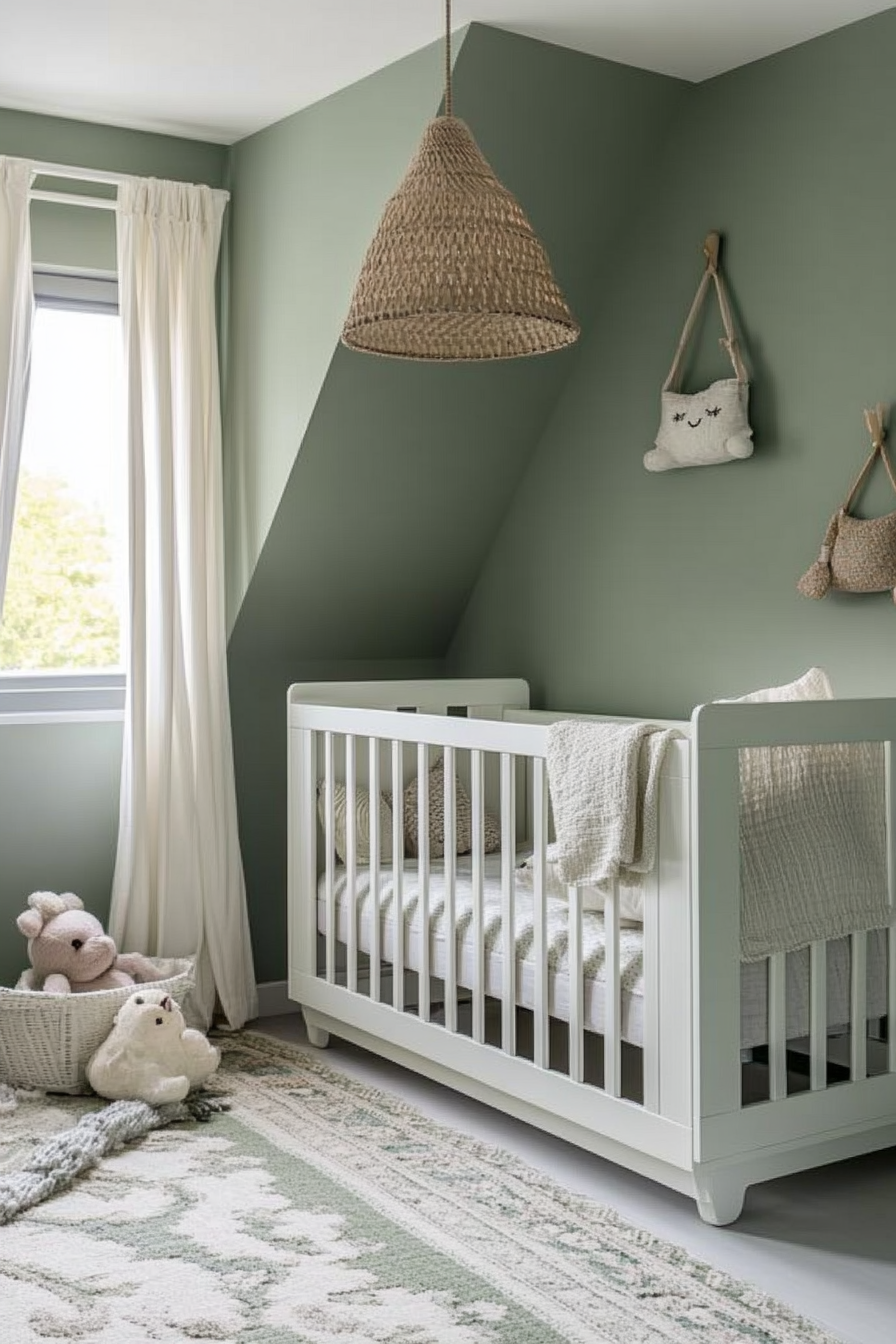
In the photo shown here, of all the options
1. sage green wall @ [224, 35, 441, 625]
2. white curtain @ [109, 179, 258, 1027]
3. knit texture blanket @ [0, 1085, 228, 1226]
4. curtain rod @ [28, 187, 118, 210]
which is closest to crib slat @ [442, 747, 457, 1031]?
knit texture blanket @ [0, 1085, 228, 1226]


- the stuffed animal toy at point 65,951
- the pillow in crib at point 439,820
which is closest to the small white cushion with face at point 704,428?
the pillow in crib at point 439,820

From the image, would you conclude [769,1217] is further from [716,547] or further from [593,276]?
[593,276]

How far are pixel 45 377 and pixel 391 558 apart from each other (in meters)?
0.96

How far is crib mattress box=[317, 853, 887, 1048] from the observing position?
2469mm

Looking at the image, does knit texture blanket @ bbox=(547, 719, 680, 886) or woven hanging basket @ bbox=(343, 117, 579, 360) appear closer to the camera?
woven hanging basket @ bbox=(343, 117, 579, 360)

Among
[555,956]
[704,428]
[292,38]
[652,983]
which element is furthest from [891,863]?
[292,38]

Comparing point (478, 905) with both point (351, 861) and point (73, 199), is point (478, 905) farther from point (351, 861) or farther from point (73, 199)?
point (73, 199)

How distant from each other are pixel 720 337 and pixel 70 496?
1.62 m

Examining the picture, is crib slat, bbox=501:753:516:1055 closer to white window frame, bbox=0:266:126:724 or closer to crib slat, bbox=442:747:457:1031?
crib slat, bbox=442:747:457:1031

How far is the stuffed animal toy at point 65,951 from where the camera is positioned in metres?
3.20

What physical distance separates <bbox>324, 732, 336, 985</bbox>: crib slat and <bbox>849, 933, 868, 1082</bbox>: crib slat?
1235 millimetres

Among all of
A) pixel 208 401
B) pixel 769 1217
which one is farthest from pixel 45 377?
pixel 769 1217

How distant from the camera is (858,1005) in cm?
253

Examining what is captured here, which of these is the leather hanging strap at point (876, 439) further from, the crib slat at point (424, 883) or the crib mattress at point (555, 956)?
the crib slat at point (424, 883)
